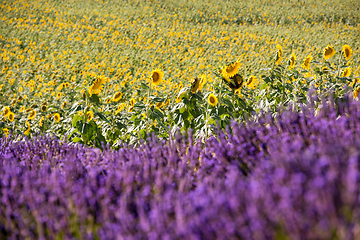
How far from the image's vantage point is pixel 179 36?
40.3ft

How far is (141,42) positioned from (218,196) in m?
11.1

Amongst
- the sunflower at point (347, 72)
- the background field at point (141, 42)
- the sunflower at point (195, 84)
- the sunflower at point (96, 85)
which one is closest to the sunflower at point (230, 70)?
the sunflower at point (195, 84)

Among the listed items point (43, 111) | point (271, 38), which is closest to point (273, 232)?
point (43, 111)

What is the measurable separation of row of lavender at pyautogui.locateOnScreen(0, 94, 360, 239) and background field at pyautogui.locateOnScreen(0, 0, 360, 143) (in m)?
1.80

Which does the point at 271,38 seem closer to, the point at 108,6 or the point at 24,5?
the point at 108,6

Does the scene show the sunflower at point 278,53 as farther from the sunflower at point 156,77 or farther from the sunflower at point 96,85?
the sunflower at point 96,85

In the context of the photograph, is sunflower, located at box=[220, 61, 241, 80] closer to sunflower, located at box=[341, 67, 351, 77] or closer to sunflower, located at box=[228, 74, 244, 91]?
sunflower, located at box=[228, 74, 244, 91]

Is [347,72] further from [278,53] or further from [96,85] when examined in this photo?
[96,85]

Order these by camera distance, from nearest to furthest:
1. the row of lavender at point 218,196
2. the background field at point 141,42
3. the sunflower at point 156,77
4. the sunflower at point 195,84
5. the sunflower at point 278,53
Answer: the row of lavender at point 218,196 → the sunflower at point 195,84 → the sunflower at point 156,77 → the sunflower at point 278,53 → the background field at point 141,42

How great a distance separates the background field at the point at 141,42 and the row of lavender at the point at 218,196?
5.91 ft

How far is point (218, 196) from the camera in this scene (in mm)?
1123

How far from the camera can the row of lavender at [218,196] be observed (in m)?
0.96

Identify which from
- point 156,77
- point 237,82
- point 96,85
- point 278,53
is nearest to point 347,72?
point 278,53

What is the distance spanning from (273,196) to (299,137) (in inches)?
30.1
